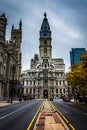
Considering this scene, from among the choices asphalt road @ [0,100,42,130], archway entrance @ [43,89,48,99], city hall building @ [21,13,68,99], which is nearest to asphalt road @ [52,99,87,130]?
asphalt road @ [0,100,42,130]

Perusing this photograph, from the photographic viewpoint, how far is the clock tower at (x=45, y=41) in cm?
17381

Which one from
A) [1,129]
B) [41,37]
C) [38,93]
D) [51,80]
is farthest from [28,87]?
[1,129]

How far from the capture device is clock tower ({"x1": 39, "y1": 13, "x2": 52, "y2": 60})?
17381 cm

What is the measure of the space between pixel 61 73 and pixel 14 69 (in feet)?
249

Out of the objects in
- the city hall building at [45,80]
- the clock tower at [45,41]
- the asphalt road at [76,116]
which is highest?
the clock tower at [45,41]

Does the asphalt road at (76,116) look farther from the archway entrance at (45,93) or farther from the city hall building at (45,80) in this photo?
the archway entrance at (45,93)

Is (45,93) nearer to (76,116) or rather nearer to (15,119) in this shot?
(76,116)

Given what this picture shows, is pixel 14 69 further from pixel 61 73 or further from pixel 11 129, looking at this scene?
pixel 11 129

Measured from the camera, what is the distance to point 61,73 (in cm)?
16588

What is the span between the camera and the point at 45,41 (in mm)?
180625

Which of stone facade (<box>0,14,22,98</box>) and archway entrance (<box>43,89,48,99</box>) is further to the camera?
archway entrance (<box>43,89,48,99</box>)

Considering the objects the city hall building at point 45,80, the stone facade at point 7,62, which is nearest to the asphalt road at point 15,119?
the stone facade at point 7,62

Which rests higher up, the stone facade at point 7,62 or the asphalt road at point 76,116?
the stone facade at point 7,62

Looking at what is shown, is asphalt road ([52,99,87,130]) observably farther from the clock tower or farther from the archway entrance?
the clock tower
